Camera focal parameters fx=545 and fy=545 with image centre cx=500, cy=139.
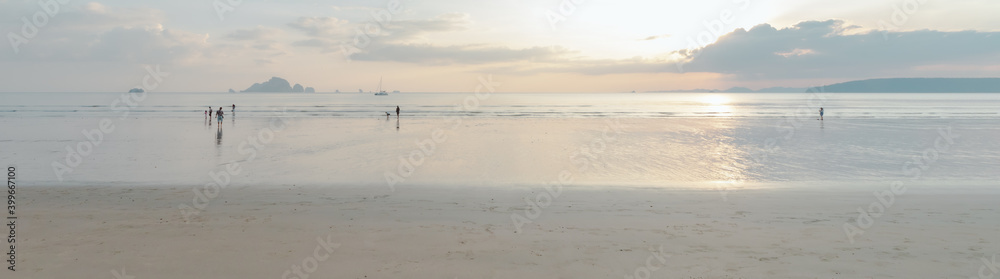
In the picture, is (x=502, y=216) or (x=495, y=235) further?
(x=502, y=216)

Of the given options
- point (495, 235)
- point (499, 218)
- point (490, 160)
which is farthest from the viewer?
point (490, 160)

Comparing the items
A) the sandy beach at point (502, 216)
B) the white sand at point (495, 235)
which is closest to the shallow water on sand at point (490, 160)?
the sandy beach at point (502, 216)

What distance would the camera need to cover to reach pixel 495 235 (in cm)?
1087

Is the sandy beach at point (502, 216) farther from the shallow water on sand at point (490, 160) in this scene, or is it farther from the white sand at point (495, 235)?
the shallow water on sand at point (490, 160)

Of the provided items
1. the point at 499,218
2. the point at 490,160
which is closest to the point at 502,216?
the point at 499,218

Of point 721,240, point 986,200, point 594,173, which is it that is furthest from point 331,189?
point 986,200

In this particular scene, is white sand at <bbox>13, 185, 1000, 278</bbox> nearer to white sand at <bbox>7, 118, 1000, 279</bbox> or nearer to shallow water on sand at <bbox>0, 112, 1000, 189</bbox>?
white sand at <bbox>7, 118, 1000, 279</bbox>

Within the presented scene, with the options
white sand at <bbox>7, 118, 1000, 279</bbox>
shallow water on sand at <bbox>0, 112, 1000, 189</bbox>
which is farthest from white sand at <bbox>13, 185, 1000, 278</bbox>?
shallow water on sand at <bbox>0, 112, 1000, 189</bbox>

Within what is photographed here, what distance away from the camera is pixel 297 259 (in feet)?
30.5

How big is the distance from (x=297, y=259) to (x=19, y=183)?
46.4 feet

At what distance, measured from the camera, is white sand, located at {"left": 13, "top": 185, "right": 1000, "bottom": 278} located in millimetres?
8820

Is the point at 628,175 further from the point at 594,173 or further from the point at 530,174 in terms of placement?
the point at 530,174

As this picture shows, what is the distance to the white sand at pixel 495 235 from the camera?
8.82 metres

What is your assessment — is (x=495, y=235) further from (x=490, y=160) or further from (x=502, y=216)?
(x=490, y=160)
